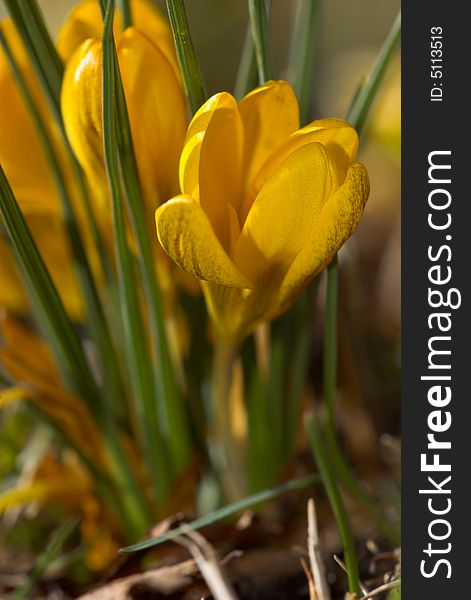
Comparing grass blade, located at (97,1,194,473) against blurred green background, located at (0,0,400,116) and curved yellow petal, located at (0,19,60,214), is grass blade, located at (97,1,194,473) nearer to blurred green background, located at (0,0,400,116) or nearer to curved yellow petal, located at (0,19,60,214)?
curved yellow petal, located at (0,19,60,214)

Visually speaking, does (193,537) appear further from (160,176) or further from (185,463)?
(160,176)

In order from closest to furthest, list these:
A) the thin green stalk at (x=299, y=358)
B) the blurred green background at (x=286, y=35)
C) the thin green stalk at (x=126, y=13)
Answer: the thin green stalk at (x=126, y=13)
the thin green stalk at (x=299, y=358)
the blurred green background at (x=286, y=35)

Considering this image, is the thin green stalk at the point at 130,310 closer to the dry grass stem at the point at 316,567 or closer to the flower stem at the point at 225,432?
the flower stem at the point at 225,432

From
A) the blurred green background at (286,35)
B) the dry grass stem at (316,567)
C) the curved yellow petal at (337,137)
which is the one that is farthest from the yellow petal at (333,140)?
the blurred green background at (286,35)

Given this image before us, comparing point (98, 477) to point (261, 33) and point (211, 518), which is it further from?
point (261, 33)

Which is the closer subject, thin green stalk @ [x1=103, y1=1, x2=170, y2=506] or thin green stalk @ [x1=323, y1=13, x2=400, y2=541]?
thin green stalk @ [x1=103, y1=1, x2=170, y2=506]

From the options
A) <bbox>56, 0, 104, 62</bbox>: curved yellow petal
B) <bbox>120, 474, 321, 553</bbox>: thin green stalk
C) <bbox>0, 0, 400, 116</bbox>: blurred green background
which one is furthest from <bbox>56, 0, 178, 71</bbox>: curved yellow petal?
<bbox>0, 0, 400, 116</bbox>: blurred green background
